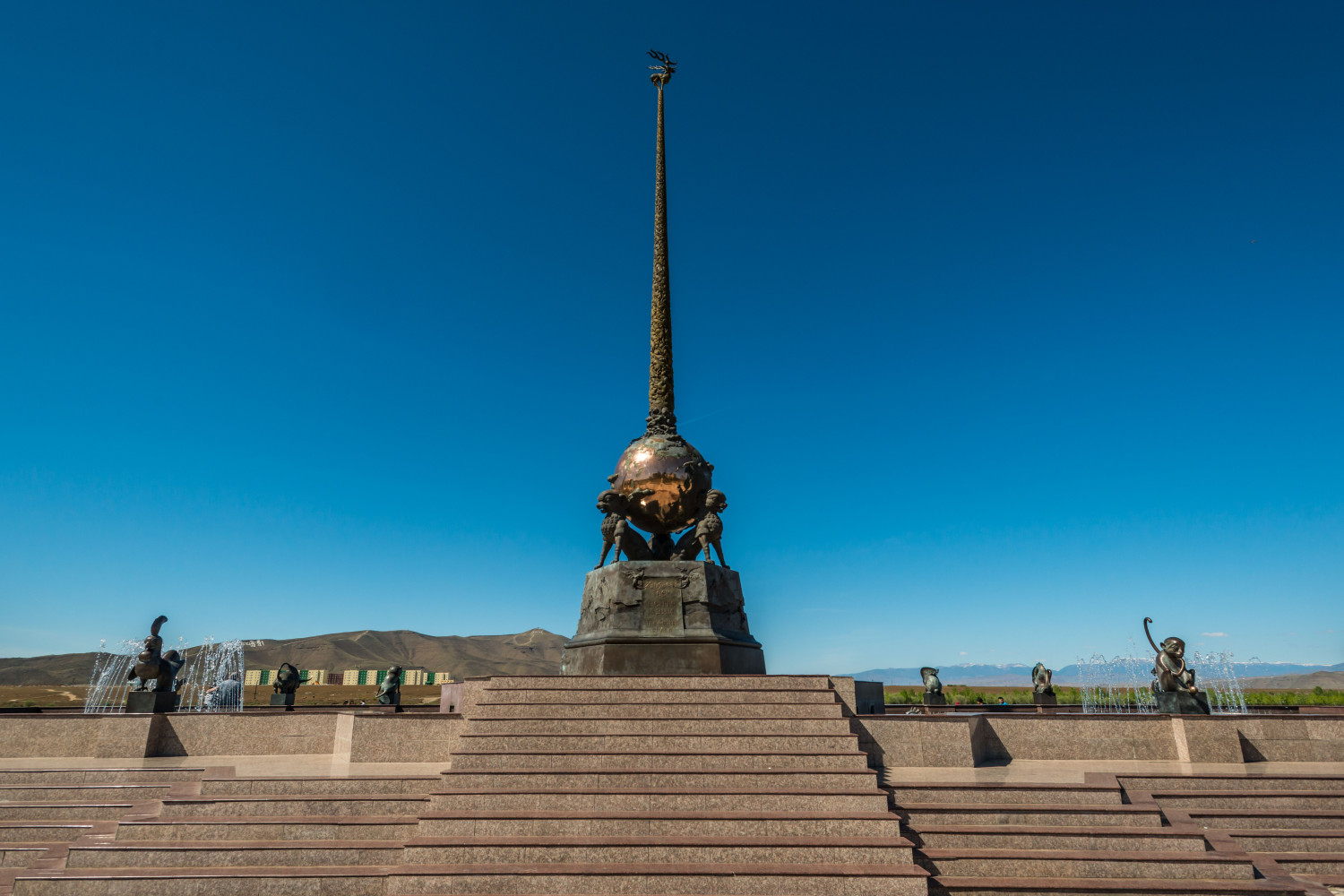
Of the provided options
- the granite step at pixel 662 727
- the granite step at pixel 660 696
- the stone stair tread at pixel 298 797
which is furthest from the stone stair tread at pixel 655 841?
the granite step at pixel 660 696

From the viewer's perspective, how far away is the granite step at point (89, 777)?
9805 millimetres

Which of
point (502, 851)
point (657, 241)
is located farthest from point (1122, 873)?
point (657, 241)

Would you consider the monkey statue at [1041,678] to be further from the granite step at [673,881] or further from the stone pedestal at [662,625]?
the granite step at [673,881]

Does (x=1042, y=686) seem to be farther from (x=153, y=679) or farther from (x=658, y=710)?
(x=153, y=679)

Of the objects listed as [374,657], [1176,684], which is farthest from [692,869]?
[374,657]

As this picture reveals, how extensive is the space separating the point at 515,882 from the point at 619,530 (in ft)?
24.7

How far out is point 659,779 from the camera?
8.34 m

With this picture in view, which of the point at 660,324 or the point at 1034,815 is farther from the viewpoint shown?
the point at 660,324

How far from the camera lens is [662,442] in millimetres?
15031

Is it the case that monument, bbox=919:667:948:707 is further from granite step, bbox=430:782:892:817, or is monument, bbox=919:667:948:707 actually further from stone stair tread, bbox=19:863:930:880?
stone stair tread, bbox=19:863:930:880

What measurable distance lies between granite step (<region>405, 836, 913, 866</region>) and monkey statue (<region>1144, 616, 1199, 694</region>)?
27.7 ft

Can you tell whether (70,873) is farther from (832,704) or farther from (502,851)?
(832,704)

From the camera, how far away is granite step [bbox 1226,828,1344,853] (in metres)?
8.34

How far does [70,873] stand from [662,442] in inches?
413
